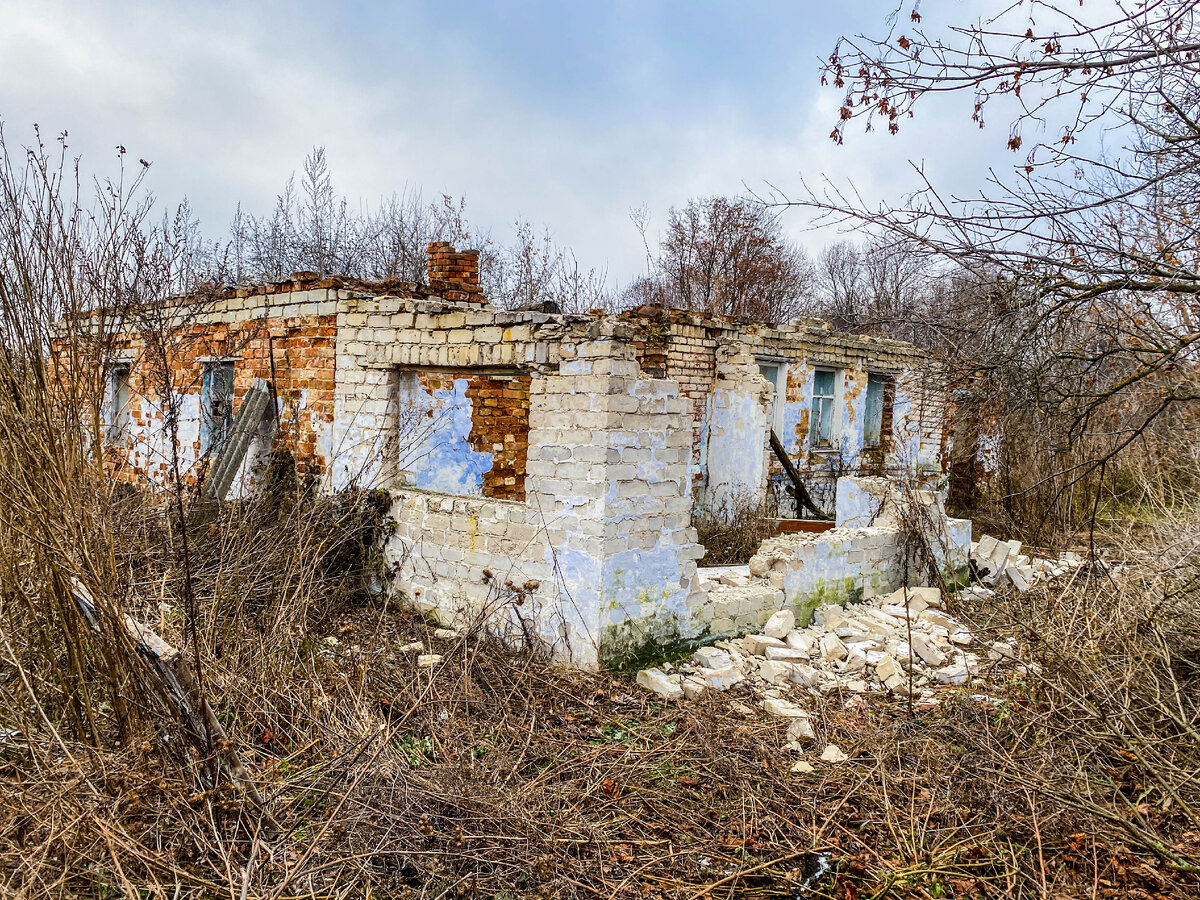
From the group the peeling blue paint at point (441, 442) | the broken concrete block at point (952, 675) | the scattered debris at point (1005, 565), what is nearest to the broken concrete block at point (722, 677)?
the broken concrete block at point (952, 675)

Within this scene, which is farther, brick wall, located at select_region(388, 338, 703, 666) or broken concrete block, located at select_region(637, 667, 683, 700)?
brick wall, located at select_region(388, 338, 703, 666)

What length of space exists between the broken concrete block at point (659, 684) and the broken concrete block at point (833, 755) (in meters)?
1.08

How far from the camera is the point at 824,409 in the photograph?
42.2 ft

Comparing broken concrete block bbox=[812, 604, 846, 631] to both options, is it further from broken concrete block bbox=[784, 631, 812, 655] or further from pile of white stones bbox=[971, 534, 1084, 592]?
pile of white stones bbox=[971, 534, 1084, 592]

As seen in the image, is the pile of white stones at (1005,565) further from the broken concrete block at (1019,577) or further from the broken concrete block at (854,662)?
the broken concrete block at (854,662)

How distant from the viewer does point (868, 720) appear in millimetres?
4793

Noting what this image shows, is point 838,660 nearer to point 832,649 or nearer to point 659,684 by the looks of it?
point 832,649

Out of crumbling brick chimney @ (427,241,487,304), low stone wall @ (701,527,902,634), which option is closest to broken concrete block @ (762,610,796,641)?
low stone wall @ (701,527,902,634)

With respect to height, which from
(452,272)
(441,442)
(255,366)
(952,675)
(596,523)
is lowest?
(952,675)

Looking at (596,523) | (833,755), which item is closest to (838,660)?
(833,755)

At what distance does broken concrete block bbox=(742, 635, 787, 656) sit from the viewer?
19.3ft

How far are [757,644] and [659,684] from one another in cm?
107

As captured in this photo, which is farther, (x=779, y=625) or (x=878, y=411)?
(x=878, y=411)

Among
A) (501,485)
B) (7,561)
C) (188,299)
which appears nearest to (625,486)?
(501,485)
